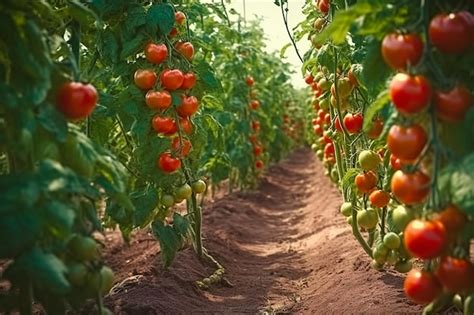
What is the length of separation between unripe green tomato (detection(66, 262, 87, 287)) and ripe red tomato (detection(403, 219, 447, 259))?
1.05m

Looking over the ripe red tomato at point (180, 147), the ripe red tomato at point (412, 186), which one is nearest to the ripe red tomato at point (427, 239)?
the ripe red tomato at point (412, 186)

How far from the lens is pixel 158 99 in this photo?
3.57m

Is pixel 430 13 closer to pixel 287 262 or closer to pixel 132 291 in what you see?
pixel 132 291

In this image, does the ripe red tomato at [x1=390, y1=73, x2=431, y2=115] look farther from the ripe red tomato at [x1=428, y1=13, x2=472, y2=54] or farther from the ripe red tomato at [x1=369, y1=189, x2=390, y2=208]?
the ripe red tomato at [x1=369, y1=189, x2=390, y2=208]

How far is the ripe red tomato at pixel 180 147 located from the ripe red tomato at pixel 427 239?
2306mm

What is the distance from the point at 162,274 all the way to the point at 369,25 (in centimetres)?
292

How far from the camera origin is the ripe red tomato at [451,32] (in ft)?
6.12

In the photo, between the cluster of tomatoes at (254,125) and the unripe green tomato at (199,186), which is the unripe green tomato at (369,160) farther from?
the cluster of tomatoes at (254,125)

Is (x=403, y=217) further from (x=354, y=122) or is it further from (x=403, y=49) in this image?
(x=354, y=122)

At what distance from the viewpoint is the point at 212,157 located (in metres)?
8.06

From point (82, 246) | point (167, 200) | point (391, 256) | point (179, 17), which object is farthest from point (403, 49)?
point (167, 200)

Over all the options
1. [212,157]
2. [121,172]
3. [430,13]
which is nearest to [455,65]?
[430,13]

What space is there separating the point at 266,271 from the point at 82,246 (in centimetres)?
374

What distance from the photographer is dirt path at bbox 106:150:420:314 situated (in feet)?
12.6
